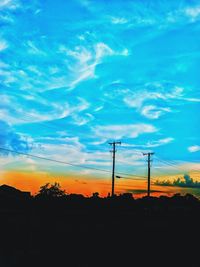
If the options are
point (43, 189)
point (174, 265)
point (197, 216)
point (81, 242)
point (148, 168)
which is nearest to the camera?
point (174, 265)

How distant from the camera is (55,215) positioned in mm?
36500

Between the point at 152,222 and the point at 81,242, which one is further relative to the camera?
the point at 152,222

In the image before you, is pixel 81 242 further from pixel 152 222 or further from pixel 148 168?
pixel 148 168

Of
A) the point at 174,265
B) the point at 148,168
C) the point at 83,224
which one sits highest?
the point at 148,168

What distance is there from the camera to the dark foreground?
27.8 m

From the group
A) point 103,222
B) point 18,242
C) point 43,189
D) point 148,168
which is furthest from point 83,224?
point 43,189

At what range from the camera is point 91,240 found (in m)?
31.6

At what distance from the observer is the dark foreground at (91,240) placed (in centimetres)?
2784

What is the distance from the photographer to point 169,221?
4203cm

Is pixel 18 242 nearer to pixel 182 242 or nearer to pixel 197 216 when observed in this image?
pixel 182 242

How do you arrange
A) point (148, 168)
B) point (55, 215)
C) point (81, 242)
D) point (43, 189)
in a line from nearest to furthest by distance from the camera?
point (81, 242) < point (55, 215) < point (148, 168) < point (43, 189)

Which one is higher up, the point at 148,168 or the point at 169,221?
the point at 148,168

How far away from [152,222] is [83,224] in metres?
8.72

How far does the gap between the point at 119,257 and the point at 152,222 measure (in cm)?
1170
